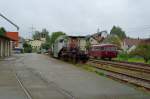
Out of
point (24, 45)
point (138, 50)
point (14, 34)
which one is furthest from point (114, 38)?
point (138, 50)

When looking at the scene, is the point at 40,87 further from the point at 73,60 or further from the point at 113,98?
the point at 73,60

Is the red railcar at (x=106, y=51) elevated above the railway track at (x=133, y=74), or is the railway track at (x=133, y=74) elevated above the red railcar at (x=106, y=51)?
the red railcar at (x=106, y=51)

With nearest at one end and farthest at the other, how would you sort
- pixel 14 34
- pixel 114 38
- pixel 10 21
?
pixel 10 21 < pixel 14 34 < pixel 114 38

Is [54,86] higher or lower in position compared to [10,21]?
lower

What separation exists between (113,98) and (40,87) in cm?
449

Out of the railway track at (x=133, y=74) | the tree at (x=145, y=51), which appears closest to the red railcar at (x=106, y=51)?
the tree at (x=145, y=51)

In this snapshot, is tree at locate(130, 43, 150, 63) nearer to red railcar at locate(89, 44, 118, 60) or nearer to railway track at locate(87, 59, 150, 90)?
→ red railcar at locate(89, 44, 118, 60)

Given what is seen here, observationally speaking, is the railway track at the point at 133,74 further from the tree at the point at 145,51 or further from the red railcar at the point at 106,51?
the red railcar at the point at 106,51

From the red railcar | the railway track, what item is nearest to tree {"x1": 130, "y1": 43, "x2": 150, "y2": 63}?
the red railcar

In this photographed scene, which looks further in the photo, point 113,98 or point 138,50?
point 138,50

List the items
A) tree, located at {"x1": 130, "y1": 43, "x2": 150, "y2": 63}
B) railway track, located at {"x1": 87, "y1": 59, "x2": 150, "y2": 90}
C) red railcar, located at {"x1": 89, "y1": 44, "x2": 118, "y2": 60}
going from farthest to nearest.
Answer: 1. red railcar, located at {"x1": 89, "y1": 44, "x2": 118, "y2": 60}
2. tree, located at {"x1": 130, "y1": 43, "x2": 150, "y2": 63}
3. railway track, located at {"x1": 87, "y1": 59, "x2": 150, "y2": 90}

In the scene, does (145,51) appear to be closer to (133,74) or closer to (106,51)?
(106,51)

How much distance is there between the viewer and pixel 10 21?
93.1 m

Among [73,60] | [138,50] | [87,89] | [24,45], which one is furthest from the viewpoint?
[24,45]
